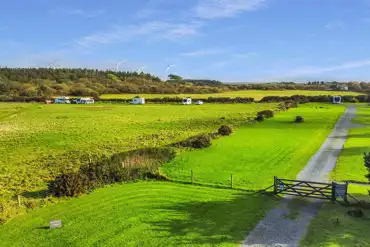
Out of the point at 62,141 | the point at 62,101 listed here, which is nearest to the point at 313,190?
the point at 62,141

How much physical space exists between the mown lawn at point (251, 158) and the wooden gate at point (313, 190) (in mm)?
2404

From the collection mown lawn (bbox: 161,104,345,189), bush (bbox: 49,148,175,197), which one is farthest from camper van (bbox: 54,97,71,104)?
bush (bbox: 49,148,175,197)

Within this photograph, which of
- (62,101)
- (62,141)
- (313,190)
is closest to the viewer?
(313,190)

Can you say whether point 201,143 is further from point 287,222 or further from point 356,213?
point 356,213

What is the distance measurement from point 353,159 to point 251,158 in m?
10.5

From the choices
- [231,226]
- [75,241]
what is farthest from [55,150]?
[231,226]

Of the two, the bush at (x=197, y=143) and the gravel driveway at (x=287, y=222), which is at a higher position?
the bush at (x=197, y=143)

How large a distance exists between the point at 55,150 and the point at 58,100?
339 feet

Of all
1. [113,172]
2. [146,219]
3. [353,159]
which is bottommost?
[146,219]

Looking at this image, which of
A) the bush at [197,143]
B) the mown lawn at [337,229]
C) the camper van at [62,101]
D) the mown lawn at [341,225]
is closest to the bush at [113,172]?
the bush at [197,143]

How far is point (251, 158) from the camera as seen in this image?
40.9 metres

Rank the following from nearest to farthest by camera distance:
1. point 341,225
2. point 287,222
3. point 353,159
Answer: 1. point 341,225
2. point 287,222
3. point 353,159

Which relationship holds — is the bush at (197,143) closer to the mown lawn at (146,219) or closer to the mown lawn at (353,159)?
the mown lawn at (353,159)

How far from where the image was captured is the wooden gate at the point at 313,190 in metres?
26.4
